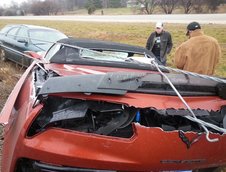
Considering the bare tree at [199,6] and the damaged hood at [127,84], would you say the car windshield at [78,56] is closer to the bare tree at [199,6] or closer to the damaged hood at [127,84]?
the damaged hood at [127,84]

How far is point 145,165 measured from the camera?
2521mm

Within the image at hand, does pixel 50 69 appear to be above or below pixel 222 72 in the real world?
above

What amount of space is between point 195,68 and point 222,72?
191 inches

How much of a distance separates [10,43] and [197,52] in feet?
22.0

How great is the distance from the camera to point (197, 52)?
16.5 ft

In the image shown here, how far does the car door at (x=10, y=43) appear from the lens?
9430mm

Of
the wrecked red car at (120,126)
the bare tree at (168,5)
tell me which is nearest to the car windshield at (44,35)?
the wrecked red car at (120,126)

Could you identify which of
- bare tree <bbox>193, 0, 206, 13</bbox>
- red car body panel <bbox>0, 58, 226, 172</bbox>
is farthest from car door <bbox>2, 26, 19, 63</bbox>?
bare tree <bbox>193, 0, 206, 13</bbox>

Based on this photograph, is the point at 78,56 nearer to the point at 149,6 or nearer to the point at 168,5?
the point at 168,5

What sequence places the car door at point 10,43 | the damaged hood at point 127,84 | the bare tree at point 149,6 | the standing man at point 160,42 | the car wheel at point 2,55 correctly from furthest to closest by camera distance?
the bare tree at point 149,6 → the car wheel at point 2,55 → the car door at point 10,43 → the standing man at point 160,42 → the damaged hood at point 127,84

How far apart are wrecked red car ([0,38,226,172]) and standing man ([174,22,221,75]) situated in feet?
6.75

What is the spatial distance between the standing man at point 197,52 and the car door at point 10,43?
5361 mm

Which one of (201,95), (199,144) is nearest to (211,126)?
(199,144)

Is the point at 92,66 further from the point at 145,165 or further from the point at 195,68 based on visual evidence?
the point at 195,68
